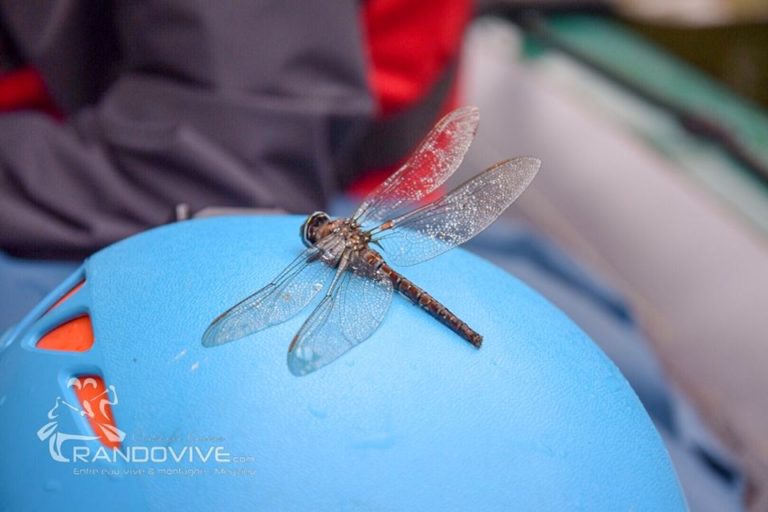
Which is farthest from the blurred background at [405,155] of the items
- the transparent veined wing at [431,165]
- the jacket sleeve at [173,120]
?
the transparent veined wing at [431,165]

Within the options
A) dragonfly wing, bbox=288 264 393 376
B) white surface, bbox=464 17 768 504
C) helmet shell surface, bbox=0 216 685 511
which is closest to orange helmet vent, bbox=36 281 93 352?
helmet shell surface, bbox=0 216 685 511

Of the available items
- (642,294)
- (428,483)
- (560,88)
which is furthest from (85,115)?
(560,88)

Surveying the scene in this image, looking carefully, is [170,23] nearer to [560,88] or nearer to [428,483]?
[428,483]

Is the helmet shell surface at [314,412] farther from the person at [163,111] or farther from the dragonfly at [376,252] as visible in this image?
the person at [163,111]

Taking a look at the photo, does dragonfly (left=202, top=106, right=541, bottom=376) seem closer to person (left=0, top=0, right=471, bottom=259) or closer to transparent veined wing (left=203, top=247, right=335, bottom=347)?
transparent veined wing (left=203, top=247, right=335, bottom=347)

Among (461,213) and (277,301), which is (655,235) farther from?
(277,301)
